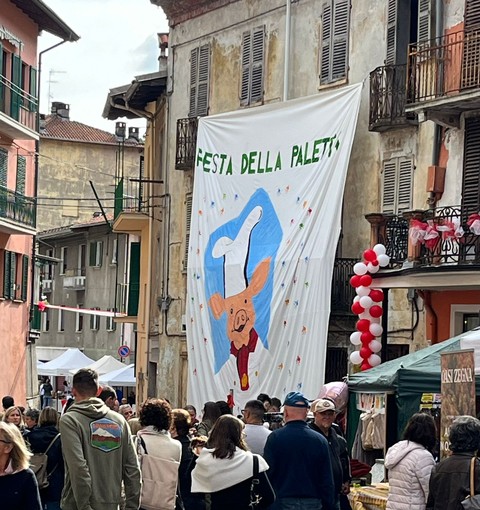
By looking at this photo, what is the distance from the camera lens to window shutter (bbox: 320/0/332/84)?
3034cm

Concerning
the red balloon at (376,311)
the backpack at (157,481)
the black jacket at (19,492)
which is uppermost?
the red balloon at (376,311)

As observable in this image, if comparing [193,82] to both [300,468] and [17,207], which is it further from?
[300,468]

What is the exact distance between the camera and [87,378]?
36.0ft

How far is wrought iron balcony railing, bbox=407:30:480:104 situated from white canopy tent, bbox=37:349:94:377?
89.7 ft

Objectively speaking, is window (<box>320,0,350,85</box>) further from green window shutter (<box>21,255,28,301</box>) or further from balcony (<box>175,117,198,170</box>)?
green window shutter (<box>21,255,28,301</box>)

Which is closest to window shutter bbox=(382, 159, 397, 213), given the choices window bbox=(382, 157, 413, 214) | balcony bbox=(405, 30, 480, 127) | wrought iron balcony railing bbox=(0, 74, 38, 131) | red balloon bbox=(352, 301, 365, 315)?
window bbox=(382, 157, 413, 214)

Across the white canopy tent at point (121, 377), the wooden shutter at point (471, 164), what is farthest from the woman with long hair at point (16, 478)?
the white canopy tent at point (121, 377)

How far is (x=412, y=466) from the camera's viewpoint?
11.5 m

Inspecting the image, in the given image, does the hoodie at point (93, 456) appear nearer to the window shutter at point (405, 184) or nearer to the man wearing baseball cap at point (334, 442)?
the man wearing baseball cap at point (334, 442)

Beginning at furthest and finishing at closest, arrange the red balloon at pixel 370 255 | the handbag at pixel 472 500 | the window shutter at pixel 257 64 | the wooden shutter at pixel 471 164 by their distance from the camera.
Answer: the window shutter at pixel 257 64, the red balloon at pixel 370 255, the wooden shutter at pixel 471 164, the handbag at pixel 472 500

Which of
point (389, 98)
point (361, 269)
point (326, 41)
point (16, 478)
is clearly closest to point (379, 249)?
point (361, 269)

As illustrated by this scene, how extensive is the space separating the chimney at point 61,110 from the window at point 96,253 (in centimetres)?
1064

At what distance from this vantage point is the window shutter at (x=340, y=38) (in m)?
29.8

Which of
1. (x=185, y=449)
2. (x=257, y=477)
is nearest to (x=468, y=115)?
(x=185, y=449)
